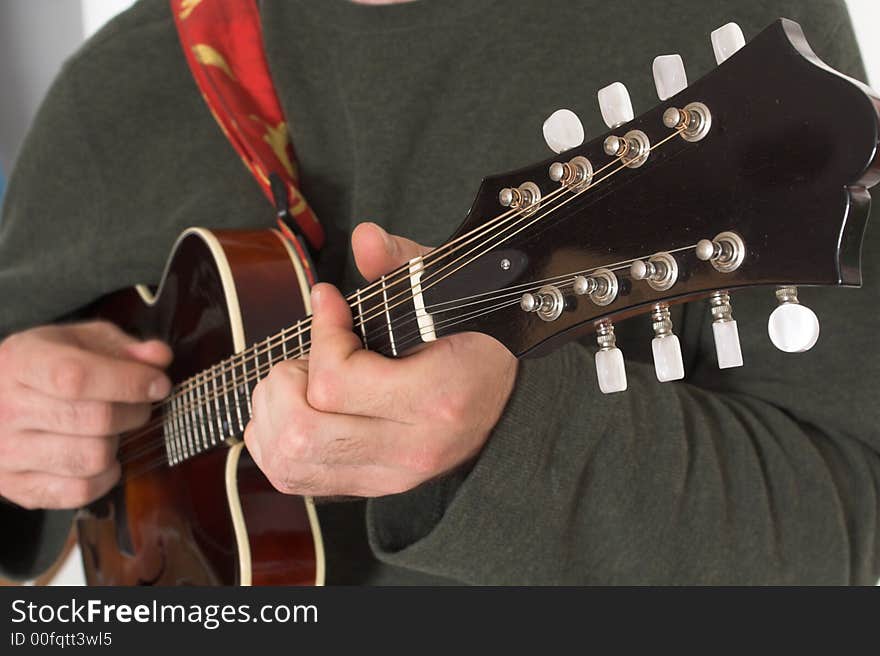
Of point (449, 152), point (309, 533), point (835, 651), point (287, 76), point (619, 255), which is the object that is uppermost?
point (287, 76)

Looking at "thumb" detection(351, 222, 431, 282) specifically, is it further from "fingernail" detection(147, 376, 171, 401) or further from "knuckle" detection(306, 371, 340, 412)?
"fingernail" detection(147, 376, 171, 401)

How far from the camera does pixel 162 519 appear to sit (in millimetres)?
870

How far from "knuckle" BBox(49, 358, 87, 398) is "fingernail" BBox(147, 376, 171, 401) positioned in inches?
2.5

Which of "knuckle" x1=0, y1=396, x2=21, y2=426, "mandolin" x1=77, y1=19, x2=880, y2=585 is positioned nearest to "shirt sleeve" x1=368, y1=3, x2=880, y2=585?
"mandolin" x1=77, y1=19, x2=880, y2=585

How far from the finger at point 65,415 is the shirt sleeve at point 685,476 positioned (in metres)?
0.35

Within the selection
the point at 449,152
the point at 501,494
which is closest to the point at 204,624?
the point at 501,494

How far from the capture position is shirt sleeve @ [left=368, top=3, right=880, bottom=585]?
1.96ft

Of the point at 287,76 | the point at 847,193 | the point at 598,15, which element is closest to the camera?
the point at 847,193

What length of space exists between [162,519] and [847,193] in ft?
2.37

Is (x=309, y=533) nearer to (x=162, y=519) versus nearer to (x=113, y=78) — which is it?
(x=162, y=519)

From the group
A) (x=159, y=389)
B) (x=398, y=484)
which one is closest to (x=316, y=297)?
(x=398, y=484)

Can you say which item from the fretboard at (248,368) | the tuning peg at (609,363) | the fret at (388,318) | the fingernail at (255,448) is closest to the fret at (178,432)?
the fretboard at (248,368)

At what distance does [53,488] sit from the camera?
90 cm

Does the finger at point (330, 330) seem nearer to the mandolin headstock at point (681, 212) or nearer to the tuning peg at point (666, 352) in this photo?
the mandolin headstock at point (681, 212)
